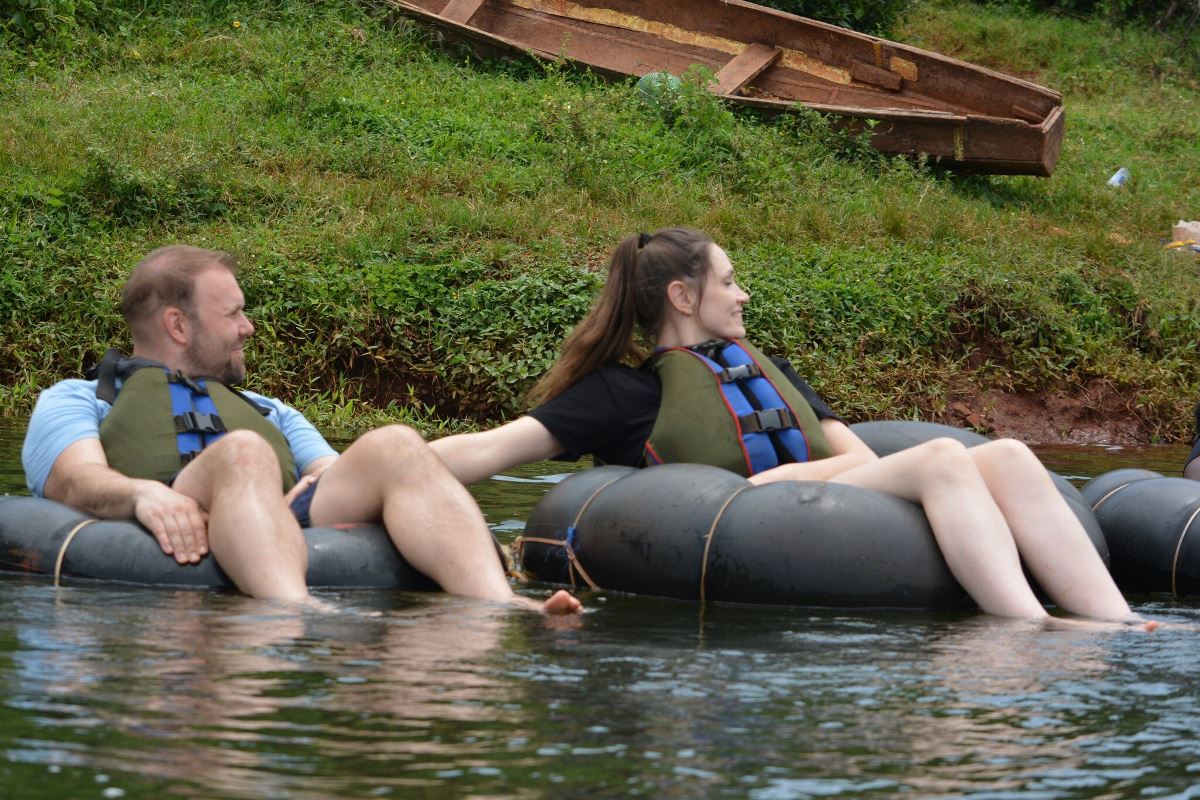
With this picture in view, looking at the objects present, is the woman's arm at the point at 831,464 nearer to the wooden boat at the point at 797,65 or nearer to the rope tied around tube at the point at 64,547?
the rope tied around tube at the point at 64,547

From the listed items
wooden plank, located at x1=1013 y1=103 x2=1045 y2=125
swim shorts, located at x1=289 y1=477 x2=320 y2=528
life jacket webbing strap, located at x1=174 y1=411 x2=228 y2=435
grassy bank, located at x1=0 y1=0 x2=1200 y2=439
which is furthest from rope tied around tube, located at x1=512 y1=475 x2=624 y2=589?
wooden plank, located at x1=1013 y1=103 x2=1045 y2=125

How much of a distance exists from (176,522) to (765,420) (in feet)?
5.79

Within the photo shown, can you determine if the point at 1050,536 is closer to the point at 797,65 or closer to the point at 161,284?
the point at 161,284

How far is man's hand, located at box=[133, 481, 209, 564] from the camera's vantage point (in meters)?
4.55

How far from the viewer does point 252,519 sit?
173 inches

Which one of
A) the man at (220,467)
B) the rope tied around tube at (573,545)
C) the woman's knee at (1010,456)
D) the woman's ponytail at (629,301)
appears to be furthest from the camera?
the woman's ponytail at (629,301)

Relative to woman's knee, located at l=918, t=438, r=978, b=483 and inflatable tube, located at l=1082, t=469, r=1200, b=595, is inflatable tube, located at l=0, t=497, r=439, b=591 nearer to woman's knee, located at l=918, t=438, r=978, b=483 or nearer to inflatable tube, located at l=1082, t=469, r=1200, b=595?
woman's knee, located at l=918, t=438, r=978, b=483

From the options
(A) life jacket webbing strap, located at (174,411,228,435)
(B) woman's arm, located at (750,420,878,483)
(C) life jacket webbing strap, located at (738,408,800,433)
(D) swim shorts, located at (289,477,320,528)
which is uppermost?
(C) life jacket webbing strap, located at (738,408,800,433)

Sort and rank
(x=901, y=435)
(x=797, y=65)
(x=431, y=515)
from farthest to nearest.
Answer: (x=797, y=65) < (x=901, y=435) < (x=431, y=515)

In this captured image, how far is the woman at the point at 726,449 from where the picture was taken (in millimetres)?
4500

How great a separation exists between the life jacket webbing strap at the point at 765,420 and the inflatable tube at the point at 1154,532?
112 centimetres

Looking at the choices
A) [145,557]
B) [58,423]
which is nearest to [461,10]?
[58,423]

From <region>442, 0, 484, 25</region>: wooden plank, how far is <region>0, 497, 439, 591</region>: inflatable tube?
9634 mm

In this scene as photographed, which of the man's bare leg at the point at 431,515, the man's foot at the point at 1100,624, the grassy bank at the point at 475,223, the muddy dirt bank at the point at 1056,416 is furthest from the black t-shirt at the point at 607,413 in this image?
the muddy dirt bank at the point at 1056,416
